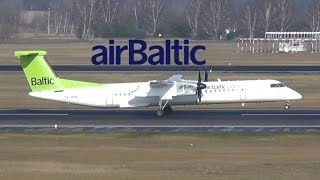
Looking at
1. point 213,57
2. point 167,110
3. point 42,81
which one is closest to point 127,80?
point 167,110

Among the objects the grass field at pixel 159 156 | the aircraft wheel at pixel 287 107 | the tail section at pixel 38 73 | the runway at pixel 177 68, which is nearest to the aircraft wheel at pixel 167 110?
the tail section at pixel 38 73

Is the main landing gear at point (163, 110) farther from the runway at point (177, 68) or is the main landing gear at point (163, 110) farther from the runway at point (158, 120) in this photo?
the runway at point (177, 68)

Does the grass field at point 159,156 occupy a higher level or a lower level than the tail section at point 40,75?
lower

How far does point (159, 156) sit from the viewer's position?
153 ft

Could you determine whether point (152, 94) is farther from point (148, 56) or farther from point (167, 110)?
point (148, 56)

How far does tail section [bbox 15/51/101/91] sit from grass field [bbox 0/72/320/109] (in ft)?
27.8

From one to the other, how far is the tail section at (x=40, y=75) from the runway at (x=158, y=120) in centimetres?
206

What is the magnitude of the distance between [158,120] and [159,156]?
1487 centimetres

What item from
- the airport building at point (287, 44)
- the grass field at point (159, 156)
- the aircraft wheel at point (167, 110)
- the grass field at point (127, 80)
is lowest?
the airport building at point (287, 44)

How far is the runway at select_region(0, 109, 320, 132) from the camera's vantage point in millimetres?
56938

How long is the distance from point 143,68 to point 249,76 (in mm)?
17180

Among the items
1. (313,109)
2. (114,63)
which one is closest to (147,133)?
(313,109)

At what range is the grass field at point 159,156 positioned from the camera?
4088cm

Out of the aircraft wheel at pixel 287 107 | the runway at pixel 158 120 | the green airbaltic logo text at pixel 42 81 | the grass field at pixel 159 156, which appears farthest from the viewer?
the aircraft wheel at pixel 287 107
